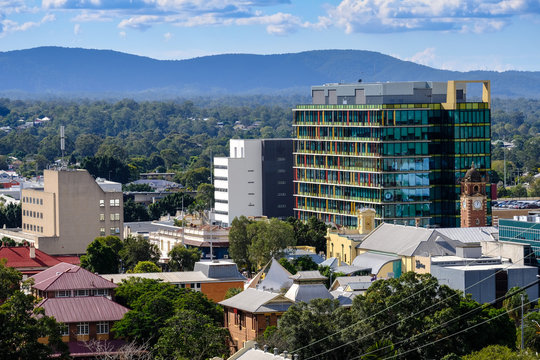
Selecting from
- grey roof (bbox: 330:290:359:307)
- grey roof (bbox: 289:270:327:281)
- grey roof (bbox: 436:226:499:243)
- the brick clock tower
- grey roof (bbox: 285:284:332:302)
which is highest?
the brick clock tower

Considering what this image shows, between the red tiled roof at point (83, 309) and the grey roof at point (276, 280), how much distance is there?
43.6ft

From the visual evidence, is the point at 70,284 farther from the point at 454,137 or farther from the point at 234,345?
the point at 454,137

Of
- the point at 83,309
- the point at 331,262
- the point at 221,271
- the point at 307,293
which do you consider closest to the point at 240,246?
the point at 331,262

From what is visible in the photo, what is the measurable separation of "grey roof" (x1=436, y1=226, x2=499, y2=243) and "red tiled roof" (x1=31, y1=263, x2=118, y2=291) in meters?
37.9

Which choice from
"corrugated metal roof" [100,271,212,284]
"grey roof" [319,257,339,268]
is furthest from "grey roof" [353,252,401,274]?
"corrugated metal roof" [100,271,212,284]

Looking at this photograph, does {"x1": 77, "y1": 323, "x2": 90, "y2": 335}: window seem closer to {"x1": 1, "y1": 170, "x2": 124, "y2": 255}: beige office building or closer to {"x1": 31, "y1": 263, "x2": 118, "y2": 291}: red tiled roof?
→ {"x1": 31, "y1": 263, "x2": 118, "y2": 291}: red tiled roof

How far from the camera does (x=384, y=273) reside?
135 m

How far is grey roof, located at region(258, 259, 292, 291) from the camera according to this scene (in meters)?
118

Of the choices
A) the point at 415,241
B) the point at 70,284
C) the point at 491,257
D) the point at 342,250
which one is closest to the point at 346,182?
the point at 342,250

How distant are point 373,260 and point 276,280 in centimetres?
2294

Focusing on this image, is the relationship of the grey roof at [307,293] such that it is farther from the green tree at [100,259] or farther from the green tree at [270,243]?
the green tree at [100,259]

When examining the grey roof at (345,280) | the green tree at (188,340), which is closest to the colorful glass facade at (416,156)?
the grey roof at (345,280)

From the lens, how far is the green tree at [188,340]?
9650cm

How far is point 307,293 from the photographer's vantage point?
4390 inches
